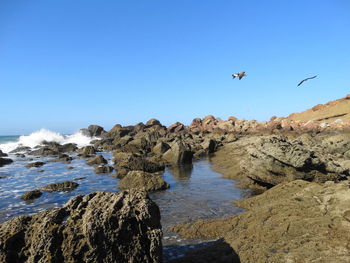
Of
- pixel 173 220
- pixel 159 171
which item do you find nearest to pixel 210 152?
pixel 159 171

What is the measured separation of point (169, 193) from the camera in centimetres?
1255

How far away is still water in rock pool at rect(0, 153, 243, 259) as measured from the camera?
30.1 ft

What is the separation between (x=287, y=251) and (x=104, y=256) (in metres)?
3.36

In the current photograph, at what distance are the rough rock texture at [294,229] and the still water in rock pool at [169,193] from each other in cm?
106

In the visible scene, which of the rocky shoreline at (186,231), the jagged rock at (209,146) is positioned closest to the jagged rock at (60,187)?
the rocky shoreline at (186,231)

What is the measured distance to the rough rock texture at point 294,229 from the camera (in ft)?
16.8

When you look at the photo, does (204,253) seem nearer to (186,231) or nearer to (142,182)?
(186,231)

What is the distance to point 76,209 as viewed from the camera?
203 inches

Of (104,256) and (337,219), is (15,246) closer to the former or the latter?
(104,256)

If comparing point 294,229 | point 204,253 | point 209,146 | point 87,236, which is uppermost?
point 87,236

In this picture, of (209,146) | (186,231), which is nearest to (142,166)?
(186,231)

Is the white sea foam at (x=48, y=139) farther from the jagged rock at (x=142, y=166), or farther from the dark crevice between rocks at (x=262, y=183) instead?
the dark crevice between rocks at (x=262, y=183)

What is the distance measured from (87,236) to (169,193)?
27.1ft

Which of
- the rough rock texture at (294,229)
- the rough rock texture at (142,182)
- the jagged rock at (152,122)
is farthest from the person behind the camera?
the jagged rock at (152,122)
